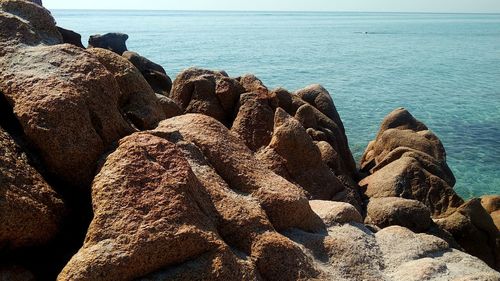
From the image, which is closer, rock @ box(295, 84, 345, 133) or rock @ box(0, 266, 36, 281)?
rock @ box(0, 266, 36, 281)

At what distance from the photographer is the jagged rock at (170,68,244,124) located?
35.9 feet

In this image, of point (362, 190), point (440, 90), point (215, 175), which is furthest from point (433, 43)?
point (215, 175)

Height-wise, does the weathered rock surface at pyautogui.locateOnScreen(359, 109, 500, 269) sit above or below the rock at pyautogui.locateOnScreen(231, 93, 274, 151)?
below

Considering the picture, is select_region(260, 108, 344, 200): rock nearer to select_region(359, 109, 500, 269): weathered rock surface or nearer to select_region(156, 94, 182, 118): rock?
select_region(359, 109, 500, 269): weathered rock surface

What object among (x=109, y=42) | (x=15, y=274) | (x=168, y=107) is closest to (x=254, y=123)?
(x=168, y=107)

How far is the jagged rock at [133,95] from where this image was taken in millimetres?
7223

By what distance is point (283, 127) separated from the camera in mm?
9562

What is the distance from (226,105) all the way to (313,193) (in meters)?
2.78

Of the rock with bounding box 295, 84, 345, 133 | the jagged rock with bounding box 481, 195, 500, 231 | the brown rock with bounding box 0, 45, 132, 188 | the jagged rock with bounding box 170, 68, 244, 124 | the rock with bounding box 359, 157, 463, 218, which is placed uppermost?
the brown rock with bounding box 0, 45, 132, 188

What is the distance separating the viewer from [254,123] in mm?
10156

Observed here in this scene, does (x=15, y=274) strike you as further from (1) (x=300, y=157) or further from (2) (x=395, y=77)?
(2) (x=395, y=77)

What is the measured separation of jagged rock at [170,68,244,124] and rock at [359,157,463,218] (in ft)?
14.2

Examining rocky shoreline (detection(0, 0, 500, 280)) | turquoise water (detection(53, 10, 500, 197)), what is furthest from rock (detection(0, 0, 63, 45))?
turquoise water (detection(53, 10, 500, 197))

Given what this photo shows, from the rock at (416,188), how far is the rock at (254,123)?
3.88m
